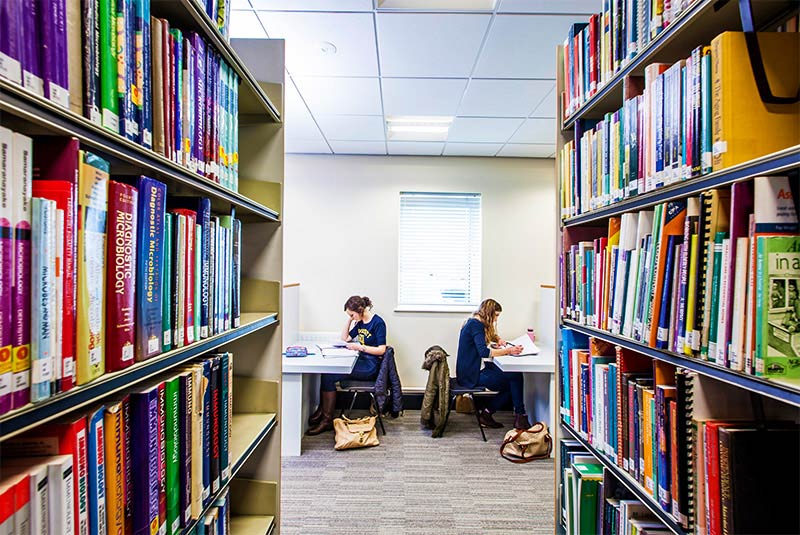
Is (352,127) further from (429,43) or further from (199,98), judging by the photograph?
(199,98)

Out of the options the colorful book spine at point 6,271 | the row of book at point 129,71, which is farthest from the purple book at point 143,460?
the row of book at point 129,71

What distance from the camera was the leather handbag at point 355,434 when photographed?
11.4 ft

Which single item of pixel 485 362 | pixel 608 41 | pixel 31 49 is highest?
pixel 608 41

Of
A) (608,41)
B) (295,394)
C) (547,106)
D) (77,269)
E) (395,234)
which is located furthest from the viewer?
(395,234)

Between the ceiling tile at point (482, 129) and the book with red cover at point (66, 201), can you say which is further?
the ceiling tile at point (482, 129)

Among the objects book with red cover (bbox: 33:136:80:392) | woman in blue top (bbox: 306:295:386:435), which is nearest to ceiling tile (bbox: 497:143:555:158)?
woman in blue top (bbox: 306:295:386:435)

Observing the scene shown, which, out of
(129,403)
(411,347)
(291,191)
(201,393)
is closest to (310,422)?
(411,347)

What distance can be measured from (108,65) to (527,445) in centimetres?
346

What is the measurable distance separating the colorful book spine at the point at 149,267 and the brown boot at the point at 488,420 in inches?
139

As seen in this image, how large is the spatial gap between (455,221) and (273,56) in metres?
3.22

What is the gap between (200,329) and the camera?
1123 millimetres

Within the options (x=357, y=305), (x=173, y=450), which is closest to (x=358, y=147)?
(x=357, y=305)

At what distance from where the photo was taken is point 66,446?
685 millimetres

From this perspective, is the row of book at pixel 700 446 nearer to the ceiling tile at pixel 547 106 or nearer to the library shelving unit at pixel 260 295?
the library shelving unit at pixel 260 295
